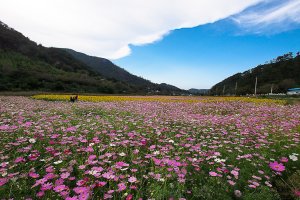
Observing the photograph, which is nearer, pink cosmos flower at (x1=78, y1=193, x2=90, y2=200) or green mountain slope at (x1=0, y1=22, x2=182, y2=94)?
pink cosmos flower at (x1=78, y1=193, x2=90, y2=200)

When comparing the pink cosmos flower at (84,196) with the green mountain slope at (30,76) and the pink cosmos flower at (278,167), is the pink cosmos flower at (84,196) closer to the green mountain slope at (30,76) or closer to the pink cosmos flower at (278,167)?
the pink cosmos flower at (278,167)

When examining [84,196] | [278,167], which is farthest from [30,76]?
[278,167]

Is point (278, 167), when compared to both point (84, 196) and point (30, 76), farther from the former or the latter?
point (30, 76)

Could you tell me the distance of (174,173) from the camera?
2990 millimetres

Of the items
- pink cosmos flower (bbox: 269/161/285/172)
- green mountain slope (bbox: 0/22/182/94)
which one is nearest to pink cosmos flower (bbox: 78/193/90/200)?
pink cosmos flower (bbox: 269/161/285/172)

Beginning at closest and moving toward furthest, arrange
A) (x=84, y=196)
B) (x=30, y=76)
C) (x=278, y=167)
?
(x=84, y=196)
(x=278, y=167)
(x=30, y=76)

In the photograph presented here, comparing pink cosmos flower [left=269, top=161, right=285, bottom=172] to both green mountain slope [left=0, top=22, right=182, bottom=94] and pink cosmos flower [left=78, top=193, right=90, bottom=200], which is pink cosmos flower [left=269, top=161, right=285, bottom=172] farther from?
green mountain slope [left=0, top=22, right=182, bottom=94]

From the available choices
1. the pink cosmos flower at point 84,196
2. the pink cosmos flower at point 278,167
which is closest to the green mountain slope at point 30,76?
the pink cosmos flower at point 84,196

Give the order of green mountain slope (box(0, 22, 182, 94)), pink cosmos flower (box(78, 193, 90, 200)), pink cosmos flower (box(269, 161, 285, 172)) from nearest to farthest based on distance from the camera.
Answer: pink cosmos flower (box(78, 193, 90, 200)) < pink cosmos flower (box(269, 161, 285, 172)) < green mountain slope (box(0, 22, 182, 94))

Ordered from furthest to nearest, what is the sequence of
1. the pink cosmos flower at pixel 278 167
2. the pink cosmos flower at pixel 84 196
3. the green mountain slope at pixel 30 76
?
the green mountain slope at pixel 30 76 < the pink cosmos flower at pixel 278 167 < the pink cosmos flower at pixel 84 196

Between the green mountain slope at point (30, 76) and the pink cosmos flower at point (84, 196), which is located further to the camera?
the green mountain slope at point (30, 76)

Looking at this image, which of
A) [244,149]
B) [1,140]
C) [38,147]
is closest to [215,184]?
[244,149]

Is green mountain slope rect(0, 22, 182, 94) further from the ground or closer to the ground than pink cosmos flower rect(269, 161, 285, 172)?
further from the ground

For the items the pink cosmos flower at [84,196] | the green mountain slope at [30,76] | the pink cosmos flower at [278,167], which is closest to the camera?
the pink cosmos flower at [84,196]
